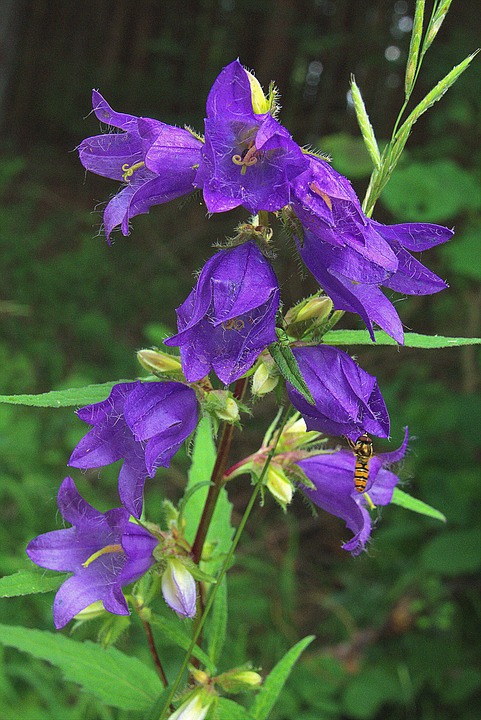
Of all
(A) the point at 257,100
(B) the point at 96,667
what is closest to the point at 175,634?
(B) the point at 96,667

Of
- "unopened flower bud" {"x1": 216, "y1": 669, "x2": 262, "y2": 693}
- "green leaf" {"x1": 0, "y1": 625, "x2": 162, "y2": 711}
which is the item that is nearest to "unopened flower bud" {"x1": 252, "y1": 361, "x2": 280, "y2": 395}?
"unopened flower bud" {"x1": 216, "y1": 669, "x2": 262, "y2": 693}

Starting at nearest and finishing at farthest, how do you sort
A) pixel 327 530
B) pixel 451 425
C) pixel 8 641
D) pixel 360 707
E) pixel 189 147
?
pixel 189 147
pixel 8 641
pixel 360 707
pixel 451 425
pixel 327 530

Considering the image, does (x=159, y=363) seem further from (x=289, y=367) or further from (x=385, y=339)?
(x=385, y=339)

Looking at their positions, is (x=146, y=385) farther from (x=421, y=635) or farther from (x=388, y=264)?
(x=421, y=635)

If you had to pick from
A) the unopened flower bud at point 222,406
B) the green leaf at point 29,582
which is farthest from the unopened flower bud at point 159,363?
the green leaf at point 29,582

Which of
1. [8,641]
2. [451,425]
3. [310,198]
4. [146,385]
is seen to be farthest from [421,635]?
[310,198]

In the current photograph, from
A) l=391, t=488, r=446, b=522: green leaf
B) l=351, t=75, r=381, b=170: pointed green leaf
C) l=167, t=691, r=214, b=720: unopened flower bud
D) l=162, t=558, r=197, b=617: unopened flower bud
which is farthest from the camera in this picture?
l=391, t=488, r=446, b=522: green leaf

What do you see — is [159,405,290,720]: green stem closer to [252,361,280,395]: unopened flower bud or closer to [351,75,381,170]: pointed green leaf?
[252,361,280,395]: unopened flower bud
